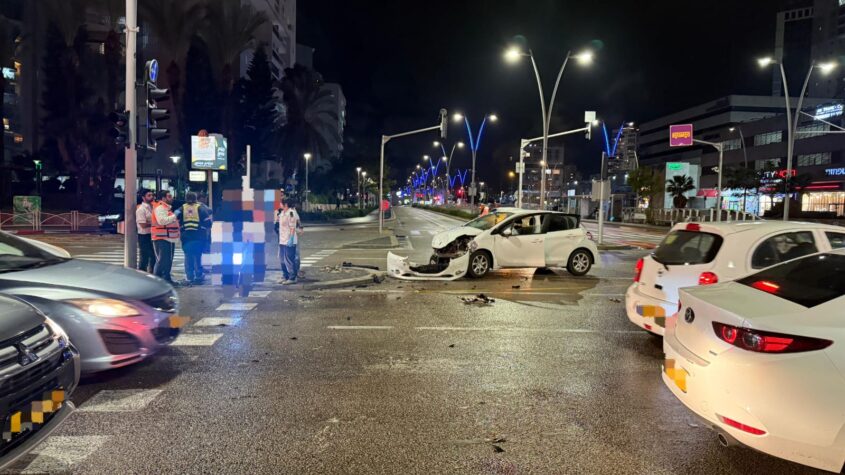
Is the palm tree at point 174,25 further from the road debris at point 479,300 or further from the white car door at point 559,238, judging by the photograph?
the road debris at point 479,300

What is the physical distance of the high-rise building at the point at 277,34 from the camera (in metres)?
70.9

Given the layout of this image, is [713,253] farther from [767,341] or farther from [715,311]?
[767,341]

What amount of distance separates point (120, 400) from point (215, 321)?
10.6 feet

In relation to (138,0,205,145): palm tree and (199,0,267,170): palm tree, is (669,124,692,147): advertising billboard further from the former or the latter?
(138,0,205,145): palm tree

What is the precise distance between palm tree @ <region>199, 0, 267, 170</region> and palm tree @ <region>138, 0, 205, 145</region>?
36.8 inches

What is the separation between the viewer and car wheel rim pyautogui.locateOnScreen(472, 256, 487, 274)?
508 inches

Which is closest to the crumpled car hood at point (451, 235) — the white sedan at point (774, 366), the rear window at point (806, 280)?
the rear window at point (806, 280)

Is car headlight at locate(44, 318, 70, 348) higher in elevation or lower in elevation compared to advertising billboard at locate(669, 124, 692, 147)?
lower

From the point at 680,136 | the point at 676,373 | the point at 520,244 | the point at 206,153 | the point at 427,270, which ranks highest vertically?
the point at 680,136

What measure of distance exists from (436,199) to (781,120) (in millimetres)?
88739

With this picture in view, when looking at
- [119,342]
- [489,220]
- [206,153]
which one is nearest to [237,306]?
[119,342]

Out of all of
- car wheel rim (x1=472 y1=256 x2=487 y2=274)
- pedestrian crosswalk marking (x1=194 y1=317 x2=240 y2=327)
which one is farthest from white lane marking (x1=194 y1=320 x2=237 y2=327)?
car wheel rim (x1=472 y1=256 x2=487 y2=274)

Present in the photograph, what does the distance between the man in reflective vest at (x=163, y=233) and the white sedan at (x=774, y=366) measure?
9.25 meters

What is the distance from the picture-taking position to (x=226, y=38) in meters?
42.2
